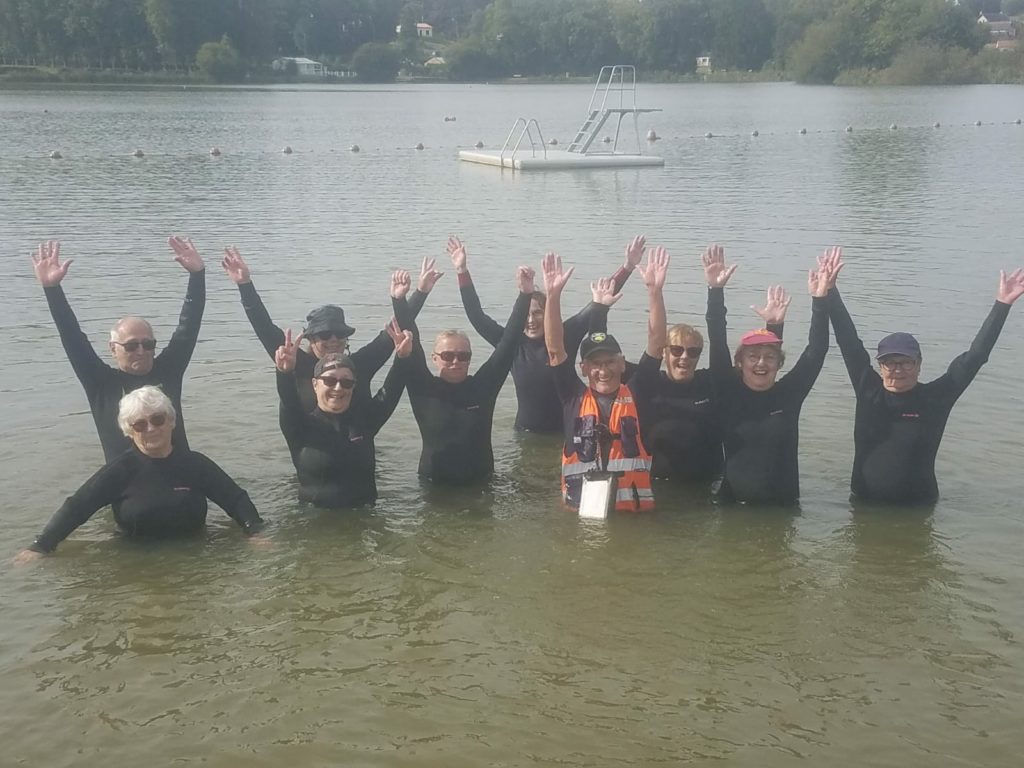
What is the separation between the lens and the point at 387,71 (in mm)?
140500

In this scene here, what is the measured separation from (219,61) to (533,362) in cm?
10913

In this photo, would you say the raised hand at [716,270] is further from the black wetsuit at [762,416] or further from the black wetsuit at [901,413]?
the black wetsuit at [901,413]

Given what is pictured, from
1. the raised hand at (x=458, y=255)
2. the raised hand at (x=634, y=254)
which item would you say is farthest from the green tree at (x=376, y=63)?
the raised hand at (x=634, y=254)

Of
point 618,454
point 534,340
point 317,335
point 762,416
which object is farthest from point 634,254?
point 317,335

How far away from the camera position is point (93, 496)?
6.73 metres

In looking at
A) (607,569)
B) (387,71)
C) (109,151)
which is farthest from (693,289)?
(387,71)

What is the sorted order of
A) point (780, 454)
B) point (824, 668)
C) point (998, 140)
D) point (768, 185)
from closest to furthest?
1. point (824, 668)
2. point (780, 454)
3. point (768, 185)
4. point (998, 140)

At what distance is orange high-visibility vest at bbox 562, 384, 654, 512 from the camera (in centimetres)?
734

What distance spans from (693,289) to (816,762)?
11646 mm

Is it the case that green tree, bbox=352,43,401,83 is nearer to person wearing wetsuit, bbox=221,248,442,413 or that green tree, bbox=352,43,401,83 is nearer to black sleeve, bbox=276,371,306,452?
person wearing wetsuit, bbox=221,248,442,413

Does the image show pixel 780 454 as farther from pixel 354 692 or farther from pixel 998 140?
pixel 998 140

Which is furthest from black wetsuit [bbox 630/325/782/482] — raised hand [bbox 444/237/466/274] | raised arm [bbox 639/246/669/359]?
raised hand [bbox 444/237/466/274]

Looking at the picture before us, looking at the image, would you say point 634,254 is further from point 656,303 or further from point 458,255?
Result: point 458,255

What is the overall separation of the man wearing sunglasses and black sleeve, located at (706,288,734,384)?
12.1 feet
